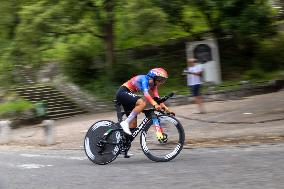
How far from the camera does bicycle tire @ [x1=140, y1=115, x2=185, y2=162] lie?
30.2ft

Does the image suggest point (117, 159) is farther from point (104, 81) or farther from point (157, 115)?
point (104, 81)

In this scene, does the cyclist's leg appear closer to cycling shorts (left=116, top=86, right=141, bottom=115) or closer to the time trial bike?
cycling shorts (left=116, top=86, right=141, bottom=115)

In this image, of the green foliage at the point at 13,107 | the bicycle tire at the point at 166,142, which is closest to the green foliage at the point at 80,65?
the green foliage at the point at 13,107

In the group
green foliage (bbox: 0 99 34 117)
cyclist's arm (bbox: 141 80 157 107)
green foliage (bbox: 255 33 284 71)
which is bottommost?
green foliage (bbox: 0 99 34 117)

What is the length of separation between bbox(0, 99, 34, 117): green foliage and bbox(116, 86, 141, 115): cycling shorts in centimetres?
1418

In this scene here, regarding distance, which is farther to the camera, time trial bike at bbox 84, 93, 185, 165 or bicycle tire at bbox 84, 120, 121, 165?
bicycle tire at bbox 84, 120, 121, 165

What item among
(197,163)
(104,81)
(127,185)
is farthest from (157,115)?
(104,81)

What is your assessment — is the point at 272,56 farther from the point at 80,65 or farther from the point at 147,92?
the point at 147,92

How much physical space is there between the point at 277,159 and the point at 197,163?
4.51ft

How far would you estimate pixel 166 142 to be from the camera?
9250 millimetres

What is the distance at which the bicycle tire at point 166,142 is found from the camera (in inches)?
363

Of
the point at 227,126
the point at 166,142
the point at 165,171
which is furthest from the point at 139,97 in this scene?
the point at 227,126

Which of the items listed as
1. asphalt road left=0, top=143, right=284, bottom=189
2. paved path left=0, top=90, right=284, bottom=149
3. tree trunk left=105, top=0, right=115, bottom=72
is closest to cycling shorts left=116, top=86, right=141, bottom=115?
asphalt road left=0, top=143, right=284, bottom=189

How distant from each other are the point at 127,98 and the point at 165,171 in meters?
1.76
